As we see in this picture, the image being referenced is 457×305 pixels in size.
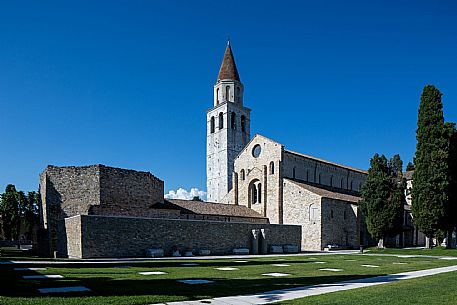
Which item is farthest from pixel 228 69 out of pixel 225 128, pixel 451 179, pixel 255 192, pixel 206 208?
pixel 451 179

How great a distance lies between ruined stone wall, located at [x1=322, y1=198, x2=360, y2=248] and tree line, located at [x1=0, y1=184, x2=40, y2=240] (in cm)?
3686

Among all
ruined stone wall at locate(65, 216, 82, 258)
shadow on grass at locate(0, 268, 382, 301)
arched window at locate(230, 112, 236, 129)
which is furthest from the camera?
arched window at locate(230, 112, 236, 129)

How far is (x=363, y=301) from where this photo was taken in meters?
8.88

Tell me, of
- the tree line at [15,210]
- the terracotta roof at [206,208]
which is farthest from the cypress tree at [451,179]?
the tree line at [15,210]

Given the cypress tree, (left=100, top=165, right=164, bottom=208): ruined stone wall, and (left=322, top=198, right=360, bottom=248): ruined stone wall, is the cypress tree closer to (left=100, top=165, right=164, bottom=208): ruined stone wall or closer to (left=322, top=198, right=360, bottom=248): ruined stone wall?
(left=322, top=198, right=360, bottom=248): ruined stone wall

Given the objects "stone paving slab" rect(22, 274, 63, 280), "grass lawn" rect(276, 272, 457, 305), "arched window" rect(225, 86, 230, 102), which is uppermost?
"arched window" rect(225, 86, 230, 102)

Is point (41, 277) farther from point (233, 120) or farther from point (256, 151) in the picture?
point (233, 120)

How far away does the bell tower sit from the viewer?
204 ft

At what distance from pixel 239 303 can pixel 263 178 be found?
1554 inches

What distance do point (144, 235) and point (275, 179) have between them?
72.4 feet

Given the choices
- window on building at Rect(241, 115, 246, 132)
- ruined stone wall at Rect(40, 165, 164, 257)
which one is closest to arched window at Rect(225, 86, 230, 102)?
window on building at Rect(241, 115, 246, 132)

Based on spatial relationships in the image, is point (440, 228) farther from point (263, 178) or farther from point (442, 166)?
point (263, 178)

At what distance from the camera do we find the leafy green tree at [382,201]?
38938 millimetres

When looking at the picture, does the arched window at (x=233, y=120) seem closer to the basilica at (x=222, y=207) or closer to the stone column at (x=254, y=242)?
the basilica at (x=222, y=207)
